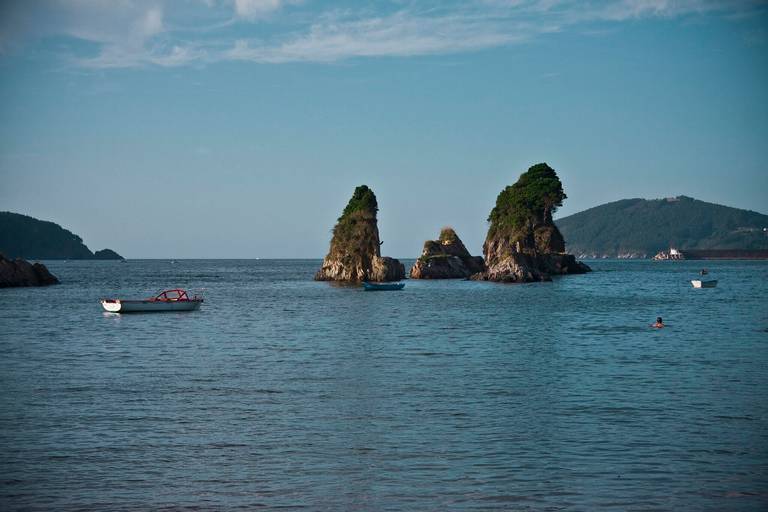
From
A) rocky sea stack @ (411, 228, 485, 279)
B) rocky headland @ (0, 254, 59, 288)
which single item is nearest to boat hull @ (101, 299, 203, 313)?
rocky headland @ (0, 254, 59, 288)

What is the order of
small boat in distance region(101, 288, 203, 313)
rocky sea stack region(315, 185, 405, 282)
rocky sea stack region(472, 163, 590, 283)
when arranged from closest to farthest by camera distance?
small boat in distance region(101, 288, 203, 313), rocky sea stack region(315, 185, 405, 282), rocky sea stack region(472, 163, 590, 283)

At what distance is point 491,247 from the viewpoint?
18050cm

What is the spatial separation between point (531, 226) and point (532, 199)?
508 inches

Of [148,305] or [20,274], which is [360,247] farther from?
[148,305]

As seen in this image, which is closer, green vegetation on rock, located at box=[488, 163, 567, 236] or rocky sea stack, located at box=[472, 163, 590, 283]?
rocky sea stack, located at box=[472, 163, 590, 283]

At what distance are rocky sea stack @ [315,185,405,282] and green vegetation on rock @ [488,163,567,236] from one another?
4025cm

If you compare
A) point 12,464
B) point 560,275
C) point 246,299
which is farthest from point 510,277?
point 12,464

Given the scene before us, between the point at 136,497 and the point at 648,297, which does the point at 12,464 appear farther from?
the point at 648,297

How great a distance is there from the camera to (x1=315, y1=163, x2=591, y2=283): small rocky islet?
146750mm

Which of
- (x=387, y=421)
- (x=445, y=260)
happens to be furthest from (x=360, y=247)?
(x=387, y=421)

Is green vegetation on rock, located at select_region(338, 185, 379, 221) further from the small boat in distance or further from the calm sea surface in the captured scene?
the calm sea surface

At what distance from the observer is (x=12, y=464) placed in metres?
20.5

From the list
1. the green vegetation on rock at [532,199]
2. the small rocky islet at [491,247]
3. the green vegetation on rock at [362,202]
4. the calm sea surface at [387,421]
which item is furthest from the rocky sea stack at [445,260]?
the calm sea surface at [387,421]

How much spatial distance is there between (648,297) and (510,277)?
44615mm
